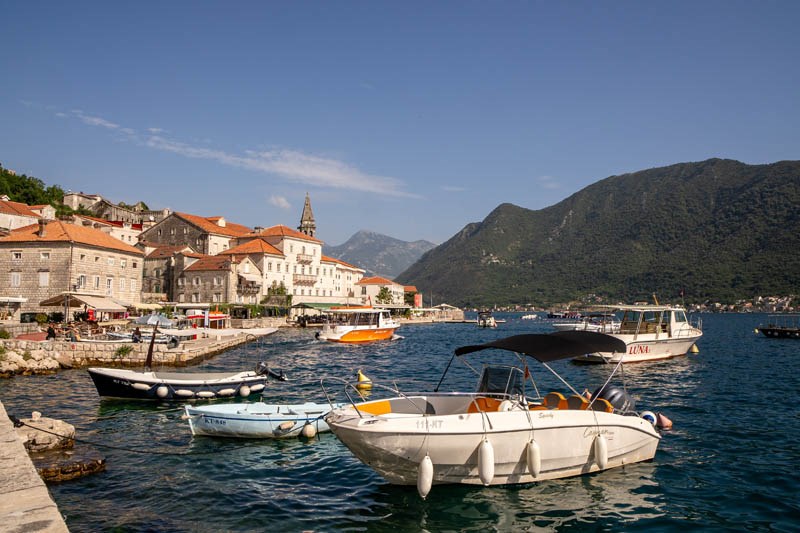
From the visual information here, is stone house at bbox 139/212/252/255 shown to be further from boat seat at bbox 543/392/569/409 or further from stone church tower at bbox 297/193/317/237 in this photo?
boat seat at bbox 543/392/569/409

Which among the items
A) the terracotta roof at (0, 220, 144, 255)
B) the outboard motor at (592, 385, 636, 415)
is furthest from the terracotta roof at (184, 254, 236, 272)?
the outboard motor at (592, 385, 636, 415)

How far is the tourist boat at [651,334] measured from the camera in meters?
34.3

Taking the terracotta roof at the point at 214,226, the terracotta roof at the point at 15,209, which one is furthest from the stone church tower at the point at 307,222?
the terracotta roof at the point at 15,209

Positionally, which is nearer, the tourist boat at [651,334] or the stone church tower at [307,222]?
the tourist boat at [651,334]

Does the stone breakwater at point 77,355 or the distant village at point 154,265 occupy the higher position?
the distant village at point 154,265

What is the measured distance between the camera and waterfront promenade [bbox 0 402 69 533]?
660cm

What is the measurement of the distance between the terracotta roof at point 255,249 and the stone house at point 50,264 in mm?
26177

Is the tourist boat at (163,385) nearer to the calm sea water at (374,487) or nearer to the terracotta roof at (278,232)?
the calm sea water at (374,487)

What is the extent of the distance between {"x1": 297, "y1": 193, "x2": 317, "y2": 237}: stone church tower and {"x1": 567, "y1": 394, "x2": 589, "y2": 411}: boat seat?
94.5 m

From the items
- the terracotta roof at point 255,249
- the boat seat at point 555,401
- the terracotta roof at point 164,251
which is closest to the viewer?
the boat seat at point 555,401

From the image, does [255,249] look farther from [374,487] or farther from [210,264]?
[374,487]

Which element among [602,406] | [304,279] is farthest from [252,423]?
[304,279]

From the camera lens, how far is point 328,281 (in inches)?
3627

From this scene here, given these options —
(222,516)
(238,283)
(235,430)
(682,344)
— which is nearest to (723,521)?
(222,516)
